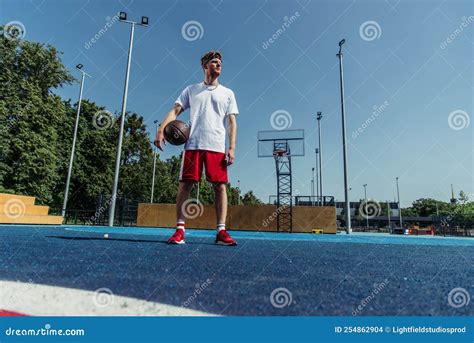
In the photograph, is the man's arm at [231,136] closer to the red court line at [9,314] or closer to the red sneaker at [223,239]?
the red sneaker at [223,239]

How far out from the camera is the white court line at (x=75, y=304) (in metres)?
1.00

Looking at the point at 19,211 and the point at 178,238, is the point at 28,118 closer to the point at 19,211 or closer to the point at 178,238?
the point at 19,211

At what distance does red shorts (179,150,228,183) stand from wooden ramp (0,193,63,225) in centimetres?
1133

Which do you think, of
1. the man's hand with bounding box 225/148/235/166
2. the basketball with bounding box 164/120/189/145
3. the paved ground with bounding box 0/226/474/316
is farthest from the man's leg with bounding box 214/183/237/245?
the paved ground with bounding box 0/226/474/316

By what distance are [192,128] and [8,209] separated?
11.7 meters

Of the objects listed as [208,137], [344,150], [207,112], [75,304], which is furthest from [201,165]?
[344,150]

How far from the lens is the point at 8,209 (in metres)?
11.2

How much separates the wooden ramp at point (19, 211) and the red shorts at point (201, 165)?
37.2ft

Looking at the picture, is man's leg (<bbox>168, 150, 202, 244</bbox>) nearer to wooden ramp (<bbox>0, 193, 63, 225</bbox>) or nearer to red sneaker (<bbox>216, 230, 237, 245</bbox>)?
red sneaker (<bbox>216, 230, 237, 245</bbox>)

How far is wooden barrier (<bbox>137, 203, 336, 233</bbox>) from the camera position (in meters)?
16.9

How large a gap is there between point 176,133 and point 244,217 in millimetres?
14514

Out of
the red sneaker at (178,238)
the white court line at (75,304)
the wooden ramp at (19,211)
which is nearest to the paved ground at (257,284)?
the white court line at (75,304)

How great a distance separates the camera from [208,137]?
3385 millimetres
